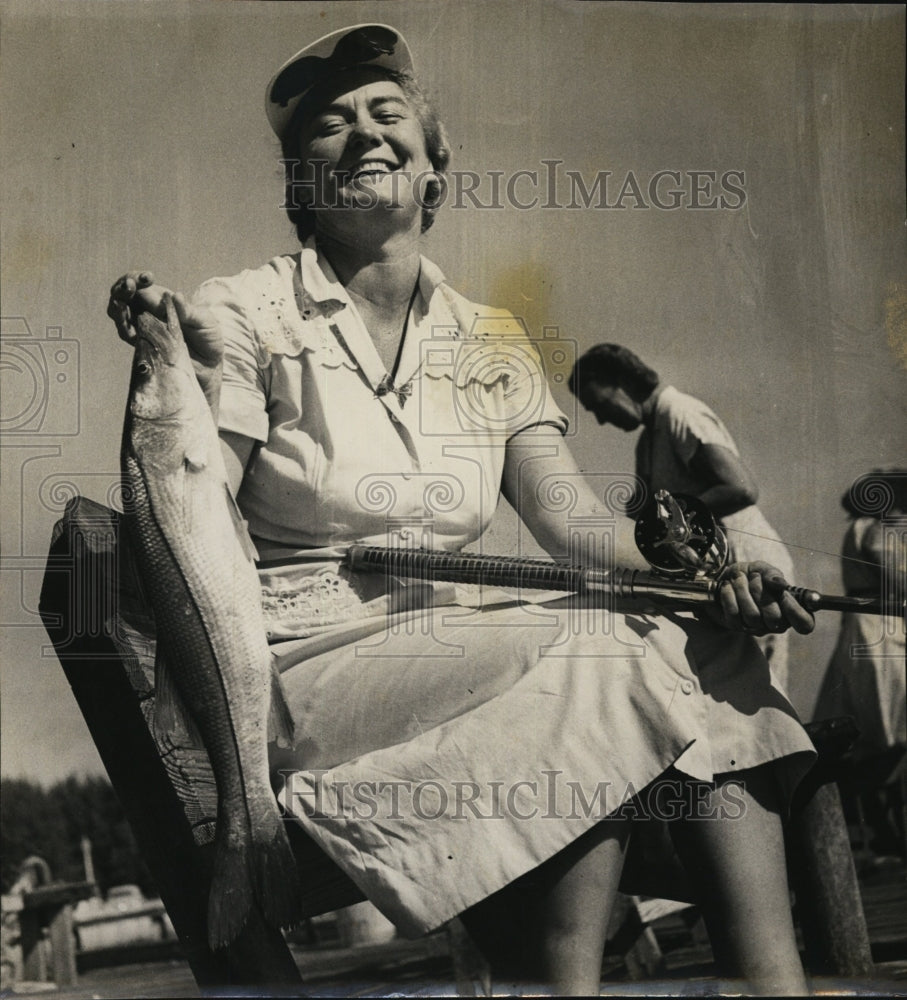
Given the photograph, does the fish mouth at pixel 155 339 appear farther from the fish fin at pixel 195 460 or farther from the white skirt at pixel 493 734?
the white skirt at pixel 493 734

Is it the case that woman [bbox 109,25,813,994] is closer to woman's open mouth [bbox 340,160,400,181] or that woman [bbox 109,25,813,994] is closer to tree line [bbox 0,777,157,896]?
woman's open mouth [bbox 340,160,400,181]

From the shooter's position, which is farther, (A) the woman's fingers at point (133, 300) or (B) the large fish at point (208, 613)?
(A) the woman's fingers at point (133, 300)

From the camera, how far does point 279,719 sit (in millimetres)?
3932

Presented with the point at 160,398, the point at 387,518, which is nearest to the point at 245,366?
the point at 160,398

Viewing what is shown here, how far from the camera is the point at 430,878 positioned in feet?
12.5

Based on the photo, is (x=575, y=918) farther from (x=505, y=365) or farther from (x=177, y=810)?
(x=505, y=365)

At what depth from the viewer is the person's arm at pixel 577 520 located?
13.1 ft

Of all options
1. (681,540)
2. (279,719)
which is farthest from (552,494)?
(279,719)

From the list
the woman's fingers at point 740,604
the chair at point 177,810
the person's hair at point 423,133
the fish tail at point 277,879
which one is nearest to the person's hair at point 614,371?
the person's hair at point 423,133

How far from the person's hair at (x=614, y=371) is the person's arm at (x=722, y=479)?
25 centimetres

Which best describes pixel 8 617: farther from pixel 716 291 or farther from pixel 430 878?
pixel 716 291

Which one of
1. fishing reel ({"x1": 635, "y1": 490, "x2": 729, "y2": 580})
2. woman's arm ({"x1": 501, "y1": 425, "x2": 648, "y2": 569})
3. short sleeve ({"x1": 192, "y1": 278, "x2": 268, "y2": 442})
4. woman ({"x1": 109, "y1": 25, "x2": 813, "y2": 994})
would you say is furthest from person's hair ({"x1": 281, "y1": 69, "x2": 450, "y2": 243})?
fishing reel ({"x1": 635, "y1": 490, "x2": 729, "y2": 580})

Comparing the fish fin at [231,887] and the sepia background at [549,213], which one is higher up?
the sepia background at [549,213]

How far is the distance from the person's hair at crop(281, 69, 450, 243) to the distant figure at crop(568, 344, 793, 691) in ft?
2.04
